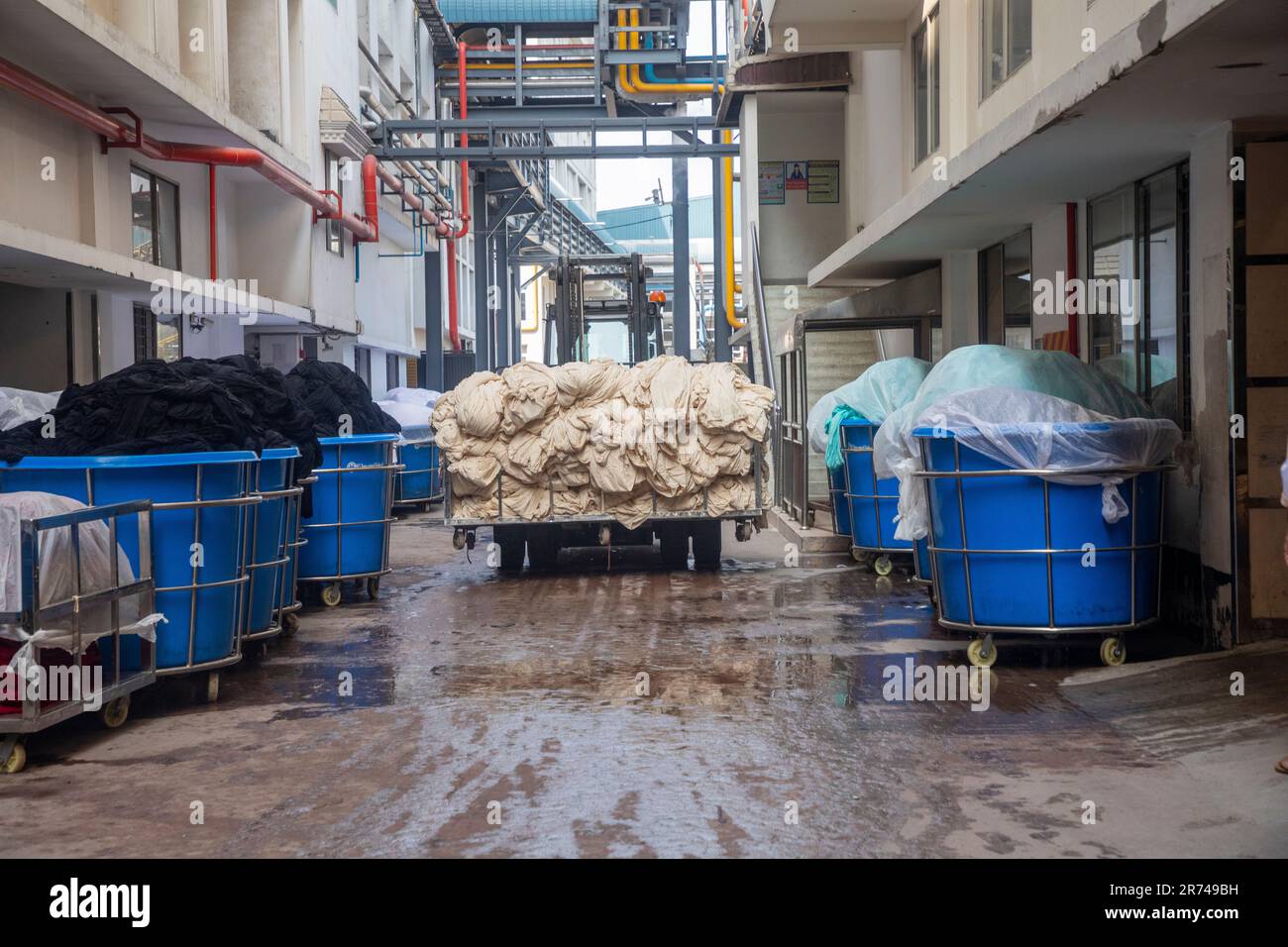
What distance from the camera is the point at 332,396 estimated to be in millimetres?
10945

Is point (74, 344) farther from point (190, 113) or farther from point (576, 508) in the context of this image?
point (576, 508)

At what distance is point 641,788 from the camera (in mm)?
5039

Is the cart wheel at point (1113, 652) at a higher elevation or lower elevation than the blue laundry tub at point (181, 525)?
lower

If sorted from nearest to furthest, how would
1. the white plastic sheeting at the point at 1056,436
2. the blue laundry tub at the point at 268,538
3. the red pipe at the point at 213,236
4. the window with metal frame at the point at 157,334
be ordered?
the white plastic sheeting at the point at 1056,436 → the blue laundry tub at the point at 268,538 → the window with metal frame at the point at 157,334 → the red pipe at the point at 213,236

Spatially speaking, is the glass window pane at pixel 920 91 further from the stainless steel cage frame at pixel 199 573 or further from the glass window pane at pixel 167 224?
the stainless steel cage frame at pixel 199 573

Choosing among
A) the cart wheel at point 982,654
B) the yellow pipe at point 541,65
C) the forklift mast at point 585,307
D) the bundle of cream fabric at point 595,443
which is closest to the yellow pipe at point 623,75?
the yellow pipe at point 541,65

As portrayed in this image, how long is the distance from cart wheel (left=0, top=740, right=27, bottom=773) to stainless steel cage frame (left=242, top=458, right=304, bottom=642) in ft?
6.72

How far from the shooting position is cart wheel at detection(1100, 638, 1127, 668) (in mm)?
7121

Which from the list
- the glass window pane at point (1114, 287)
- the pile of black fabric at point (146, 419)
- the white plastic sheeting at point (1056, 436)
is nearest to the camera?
the pile of black fabric at point (146, 419)

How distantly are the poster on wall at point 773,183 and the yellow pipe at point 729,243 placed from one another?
236 centimetres

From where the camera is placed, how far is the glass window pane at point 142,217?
14.8 meters

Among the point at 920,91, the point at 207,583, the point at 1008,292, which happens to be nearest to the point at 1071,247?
the point at 1008,292

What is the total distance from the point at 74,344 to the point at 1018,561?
9972 mm

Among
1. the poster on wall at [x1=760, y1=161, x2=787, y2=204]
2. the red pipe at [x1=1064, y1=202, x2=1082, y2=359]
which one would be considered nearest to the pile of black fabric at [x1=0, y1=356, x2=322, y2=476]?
the red pipe at [x1=1064, y1=202, x2=1082, y2=359]
